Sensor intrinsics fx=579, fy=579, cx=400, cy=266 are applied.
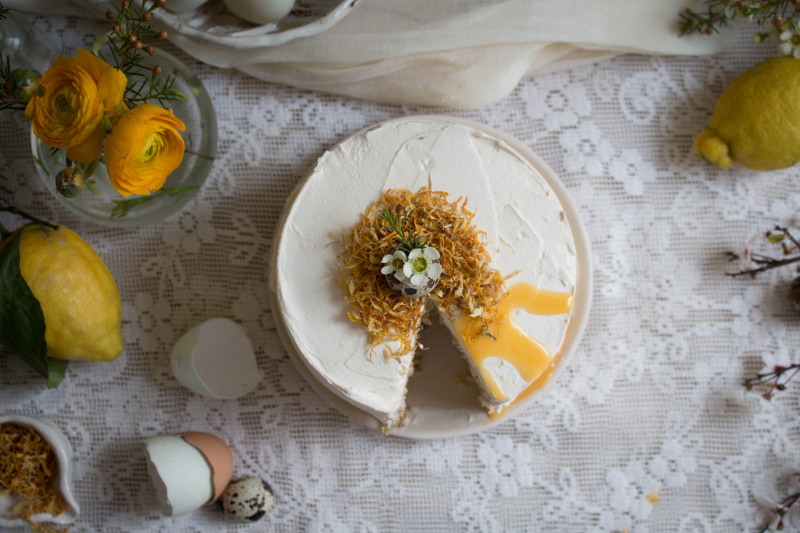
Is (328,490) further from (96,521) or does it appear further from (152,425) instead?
(96,521)

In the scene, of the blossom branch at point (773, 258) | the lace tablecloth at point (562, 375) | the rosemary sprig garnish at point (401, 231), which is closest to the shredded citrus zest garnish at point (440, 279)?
the rosemary sprig garnish at point (401, 231)

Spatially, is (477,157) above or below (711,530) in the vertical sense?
above

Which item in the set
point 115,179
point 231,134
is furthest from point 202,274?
point 115,179

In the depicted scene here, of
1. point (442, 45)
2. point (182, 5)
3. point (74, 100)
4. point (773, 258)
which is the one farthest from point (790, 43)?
point (74, 100)

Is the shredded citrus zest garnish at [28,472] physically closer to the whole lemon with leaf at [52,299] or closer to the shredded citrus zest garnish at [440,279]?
the whole lemon with leaf at [52,299]

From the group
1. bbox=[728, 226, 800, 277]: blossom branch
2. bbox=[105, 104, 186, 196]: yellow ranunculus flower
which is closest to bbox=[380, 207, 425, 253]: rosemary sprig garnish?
bbox=[105, 104, 186, 196]: yellow ranunculus flower

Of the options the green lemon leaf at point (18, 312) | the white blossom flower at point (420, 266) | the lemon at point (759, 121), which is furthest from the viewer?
the lemon at point (759, 121)

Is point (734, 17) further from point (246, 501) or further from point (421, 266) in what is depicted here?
point (246, 501)
